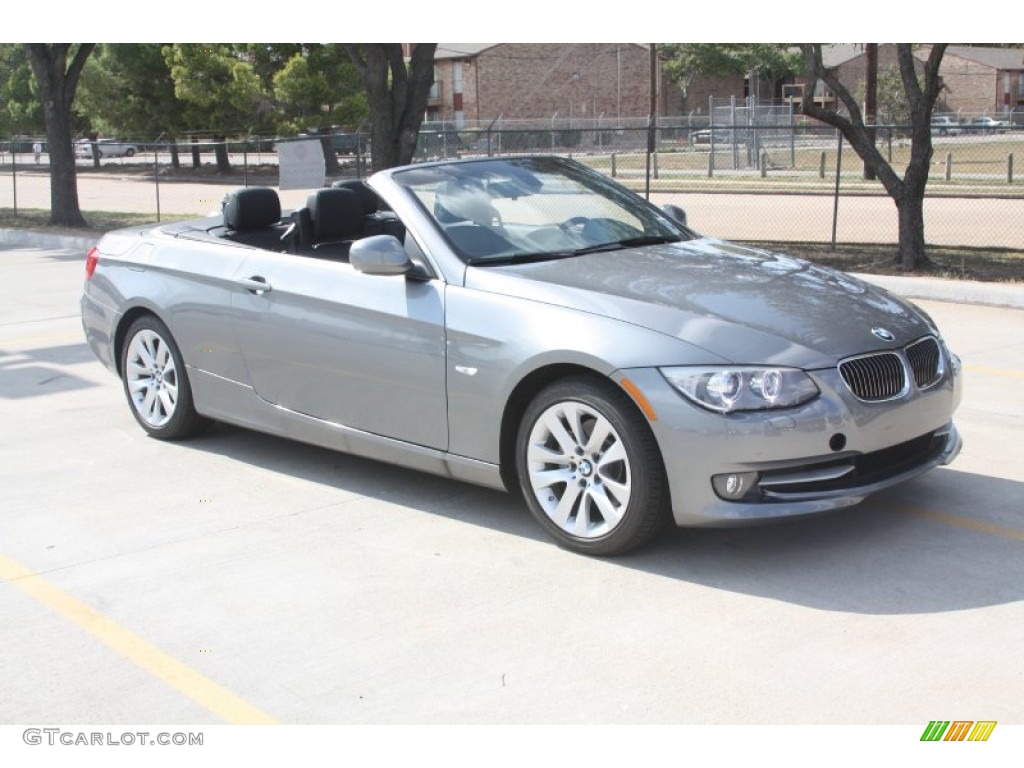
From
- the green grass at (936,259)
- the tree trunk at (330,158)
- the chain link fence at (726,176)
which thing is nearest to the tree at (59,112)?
the green grass at (936,259)

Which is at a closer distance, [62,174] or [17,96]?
[62,174]

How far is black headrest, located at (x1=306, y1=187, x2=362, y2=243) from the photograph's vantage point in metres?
6.82

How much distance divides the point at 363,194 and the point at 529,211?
4.03ft

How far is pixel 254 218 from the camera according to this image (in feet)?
23.9

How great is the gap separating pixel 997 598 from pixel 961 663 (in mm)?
660

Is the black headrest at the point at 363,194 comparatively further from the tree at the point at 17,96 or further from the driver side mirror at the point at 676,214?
the tree at the point at 17,96

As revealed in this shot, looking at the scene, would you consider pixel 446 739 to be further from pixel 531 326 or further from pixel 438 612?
pixel 531 326

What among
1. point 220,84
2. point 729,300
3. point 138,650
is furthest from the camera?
point 220,84

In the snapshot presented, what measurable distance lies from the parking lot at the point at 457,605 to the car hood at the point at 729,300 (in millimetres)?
886

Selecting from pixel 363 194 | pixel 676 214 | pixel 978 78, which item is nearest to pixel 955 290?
pixel 676 214

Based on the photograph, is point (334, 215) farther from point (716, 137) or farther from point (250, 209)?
point (716, 137)

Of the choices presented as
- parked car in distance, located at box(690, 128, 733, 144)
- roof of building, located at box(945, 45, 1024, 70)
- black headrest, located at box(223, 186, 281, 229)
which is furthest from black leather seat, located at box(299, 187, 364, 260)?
roof of building, located at box(945, 45, 1024, 70)

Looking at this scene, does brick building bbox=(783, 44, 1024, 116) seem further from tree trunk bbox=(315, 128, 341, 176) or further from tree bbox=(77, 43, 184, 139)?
tree trunk bbox=(315, 128, 341, 176)

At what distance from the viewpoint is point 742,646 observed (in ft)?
14.4
